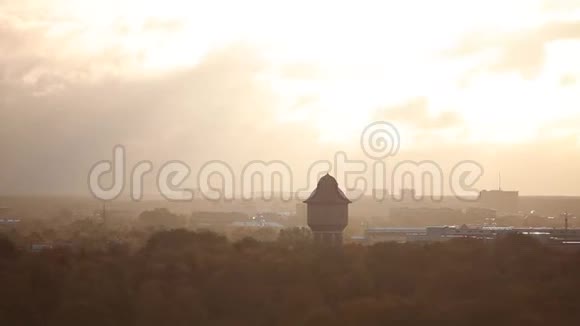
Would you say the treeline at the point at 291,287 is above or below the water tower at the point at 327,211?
below

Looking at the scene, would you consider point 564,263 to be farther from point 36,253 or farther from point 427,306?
point 36,253

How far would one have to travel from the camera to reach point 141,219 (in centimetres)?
14975

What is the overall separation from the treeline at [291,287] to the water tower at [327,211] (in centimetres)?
→ 87

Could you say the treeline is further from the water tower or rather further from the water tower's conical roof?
the water tower's conical roof

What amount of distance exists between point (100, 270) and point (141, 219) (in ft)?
328

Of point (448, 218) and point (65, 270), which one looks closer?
point (65, 270)

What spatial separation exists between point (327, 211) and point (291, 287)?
13137mm

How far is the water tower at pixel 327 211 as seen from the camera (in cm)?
5844

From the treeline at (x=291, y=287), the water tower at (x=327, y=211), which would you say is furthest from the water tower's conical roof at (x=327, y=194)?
the treeline at (x=291, y=287)

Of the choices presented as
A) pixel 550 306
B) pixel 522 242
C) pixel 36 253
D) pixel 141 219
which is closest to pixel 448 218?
pixel 141 219

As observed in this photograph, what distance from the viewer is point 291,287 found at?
45.8 m

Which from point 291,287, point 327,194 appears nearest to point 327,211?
point 327,194

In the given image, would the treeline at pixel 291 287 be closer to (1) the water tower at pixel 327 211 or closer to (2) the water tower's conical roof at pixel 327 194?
(1) the water tower at pixel 327 211

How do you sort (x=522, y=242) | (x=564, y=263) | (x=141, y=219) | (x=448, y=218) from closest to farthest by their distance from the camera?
(x=564, y=263), (x=522, y=242), (x=141, y=219), (x=448, y=218)
